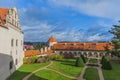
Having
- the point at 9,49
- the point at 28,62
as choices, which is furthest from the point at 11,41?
the point at 28,62

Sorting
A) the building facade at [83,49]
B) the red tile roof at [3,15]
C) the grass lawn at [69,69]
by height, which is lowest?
the grass lawn at [69,69]

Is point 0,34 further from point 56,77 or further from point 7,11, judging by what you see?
point 56,77

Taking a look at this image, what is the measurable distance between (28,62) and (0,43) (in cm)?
2496

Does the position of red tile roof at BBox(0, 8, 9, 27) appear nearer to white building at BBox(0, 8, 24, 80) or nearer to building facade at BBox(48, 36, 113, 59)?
white building at BBox(0, 8, 24, 80)

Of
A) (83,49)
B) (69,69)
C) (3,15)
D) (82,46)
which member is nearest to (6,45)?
(3,15)

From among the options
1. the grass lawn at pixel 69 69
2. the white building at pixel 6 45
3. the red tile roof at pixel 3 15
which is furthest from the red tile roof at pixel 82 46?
the red tile roof at pixel 3 15

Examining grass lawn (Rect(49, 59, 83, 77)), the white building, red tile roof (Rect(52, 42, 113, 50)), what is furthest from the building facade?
the white building

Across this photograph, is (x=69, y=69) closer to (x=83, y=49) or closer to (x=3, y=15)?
(x=3, y=15)

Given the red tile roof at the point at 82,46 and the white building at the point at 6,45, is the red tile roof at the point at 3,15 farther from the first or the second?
the red tile roof at the point at 82,46

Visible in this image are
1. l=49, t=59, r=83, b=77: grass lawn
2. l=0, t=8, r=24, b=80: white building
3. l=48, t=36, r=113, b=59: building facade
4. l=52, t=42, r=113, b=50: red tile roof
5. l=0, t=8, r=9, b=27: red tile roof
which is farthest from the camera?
l=52, t=42, r=113, b=50: red tile roof

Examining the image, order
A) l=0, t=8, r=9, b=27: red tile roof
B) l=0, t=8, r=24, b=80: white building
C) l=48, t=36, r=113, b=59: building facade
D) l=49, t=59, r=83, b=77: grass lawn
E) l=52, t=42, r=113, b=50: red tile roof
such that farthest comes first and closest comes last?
l=52, t=42, r=113, b=50: red tile roof
l=48, t=36, r=113, b=59: building facade
l=49, t=59, r=83, b=77: grass lawn
l=0, t=8, r=9, b=27: red tile roof
l=0, t=8, r=24, b=80: white building

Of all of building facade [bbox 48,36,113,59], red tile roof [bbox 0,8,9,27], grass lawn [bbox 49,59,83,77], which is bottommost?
grass lawn [bbox 49,59,83,77]

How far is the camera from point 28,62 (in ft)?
177

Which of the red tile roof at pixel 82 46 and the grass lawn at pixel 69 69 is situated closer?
the grass lawn at pixel 69 69
